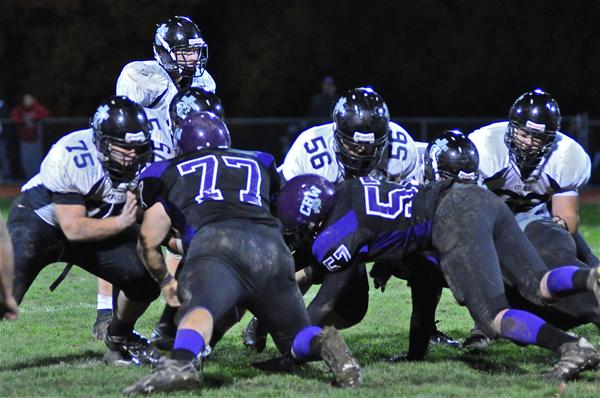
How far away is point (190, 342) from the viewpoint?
476cm

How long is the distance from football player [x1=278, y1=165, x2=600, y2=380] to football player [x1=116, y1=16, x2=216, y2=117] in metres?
2.18

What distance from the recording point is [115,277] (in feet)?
19.2

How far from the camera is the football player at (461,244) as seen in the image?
511cm

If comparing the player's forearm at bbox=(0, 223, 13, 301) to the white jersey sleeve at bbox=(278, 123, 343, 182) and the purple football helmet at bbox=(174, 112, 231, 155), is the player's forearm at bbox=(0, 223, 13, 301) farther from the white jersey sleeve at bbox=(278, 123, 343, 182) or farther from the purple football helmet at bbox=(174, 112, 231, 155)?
the white jersey sleeve at bbox=(278, 123, 343, 182)

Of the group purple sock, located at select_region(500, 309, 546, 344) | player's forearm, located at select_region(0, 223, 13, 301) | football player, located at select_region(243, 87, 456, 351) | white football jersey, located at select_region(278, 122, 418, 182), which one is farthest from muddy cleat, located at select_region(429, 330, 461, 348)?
player's forearm, located at select_region(0, 223, 13, 301)

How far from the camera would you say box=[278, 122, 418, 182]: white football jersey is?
614cm

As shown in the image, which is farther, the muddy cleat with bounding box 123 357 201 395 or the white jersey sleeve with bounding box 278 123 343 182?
the white jersey sleeve with bounding box 278 123 343 182

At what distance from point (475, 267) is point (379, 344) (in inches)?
58.8

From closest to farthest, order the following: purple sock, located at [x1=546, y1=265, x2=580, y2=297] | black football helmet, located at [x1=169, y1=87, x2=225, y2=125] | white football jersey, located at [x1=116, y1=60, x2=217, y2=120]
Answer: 1. purple sock, located at [x1=546, y1=265, x2=580, y2=297]
2. black football helmet, located at [x1=169, y1=87, x2=225, y2=125]
3. white football jersey, located at [x1=116, y1=60, x2=217, y2=120]

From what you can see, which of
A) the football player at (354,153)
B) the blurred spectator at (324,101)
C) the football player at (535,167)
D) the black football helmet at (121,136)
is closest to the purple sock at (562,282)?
the football player at (535,167)

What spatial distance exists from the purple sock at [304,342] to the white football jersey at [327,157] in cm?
128

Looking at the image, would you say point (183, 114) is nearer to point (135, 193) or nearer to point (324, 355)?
point (135, 193)

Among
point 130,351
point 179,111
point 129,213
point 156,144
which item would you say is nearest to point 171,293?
point 129,213

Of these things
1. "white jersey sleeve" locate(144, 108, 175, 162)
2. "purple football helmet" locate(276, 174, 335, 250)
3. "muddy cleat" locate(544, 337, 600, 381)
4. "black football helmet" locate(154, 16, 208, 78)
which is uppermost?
"black football helmet" locate(154, 16, 208, 78)
